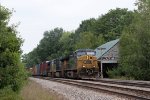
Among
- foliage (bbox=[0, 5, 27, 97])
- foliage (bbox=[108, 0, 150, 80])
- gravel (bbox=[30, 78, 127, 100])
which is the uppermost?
foliage (bbox=[108, 0, 150, 80])

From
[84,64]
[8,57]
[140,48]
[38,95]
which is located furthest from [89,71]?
[8,57]

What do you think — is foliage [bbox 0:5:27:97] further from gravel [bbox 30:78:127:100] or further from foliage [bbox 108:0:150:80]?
foliage [bbox 108:0:150:80]

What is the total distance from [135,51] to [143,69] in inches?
124

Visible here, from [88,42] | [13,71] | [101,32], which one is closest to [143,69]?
[13,71]

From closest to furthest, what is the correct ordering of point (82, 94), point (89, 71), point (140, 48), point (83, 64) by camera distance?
1. point (82, 94)
2. point (83, 64)
3. point (89, 71)
4. point (140, 48)

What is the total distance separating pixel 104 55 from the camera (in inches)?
2522

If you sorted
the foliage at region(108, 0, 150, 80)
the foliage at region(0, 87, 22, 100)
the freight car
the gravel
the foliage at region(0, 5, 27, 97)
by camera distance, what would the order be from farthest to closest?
the foliage at region(108, 0, 150, 80), the freight car, the gravel, the foliage at region(0, 5, 27, 97), the foliage at region(0, 87, 22, 100)

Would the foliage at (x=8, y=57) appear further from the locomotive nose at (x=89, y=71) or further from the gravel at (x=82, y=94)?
the locomotive nose at (x=89, y=71)

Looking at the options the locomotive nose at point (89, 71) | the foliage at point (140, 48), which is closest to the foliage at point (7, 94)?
the locomotive nose at point (89, 71)

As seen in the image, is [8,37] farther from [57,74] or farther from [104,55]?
[104,55]

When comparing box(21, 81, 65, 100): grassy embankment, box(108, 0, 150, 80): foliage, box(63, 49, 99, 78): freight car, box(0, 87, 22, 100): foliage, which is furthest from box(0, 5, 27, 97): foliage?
box(108, 0, 150, 80): foliage

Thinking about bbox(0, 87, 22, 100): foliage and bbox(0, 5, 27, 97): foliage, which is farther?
bbox(0, 5, 27, 97): foliage

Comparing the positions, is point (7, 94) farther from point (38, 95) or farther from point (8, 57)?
point (38, 95)

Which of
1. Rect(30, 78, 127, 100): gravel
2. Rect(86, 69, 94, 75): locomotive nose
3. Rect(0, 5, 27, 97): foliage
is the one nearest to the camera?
Rect(0, 5, 27, 97): foliage
